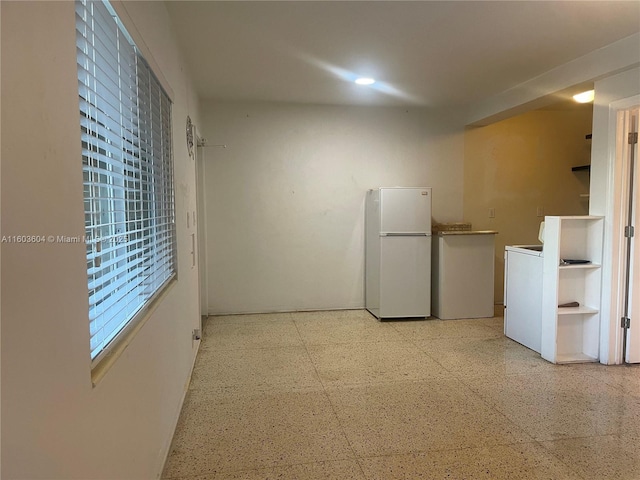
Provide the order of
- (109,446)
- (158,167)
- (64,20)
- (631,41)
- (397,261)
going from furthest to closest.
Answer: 1. (397,261)
2. (631,41)
3. (158,167)
4. (109,446)
5. (64,20)

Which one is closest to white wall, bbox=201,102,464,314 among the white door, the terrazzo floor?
the terrazzo floor

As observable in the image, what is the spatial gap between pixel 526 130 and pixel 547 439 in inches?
162

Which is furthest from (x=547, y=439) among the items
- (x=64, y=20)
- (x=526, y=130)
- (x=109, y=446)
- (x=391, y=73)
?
(x=526, y=130)

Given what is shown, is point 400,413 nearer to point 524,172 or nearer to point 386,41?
point 386,41

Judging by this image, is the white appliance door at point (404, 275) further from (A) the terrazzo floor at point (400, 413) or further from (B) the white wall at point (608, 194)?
(B) the white wall at point (608, 194)

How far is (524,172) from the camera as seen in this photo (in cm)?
534

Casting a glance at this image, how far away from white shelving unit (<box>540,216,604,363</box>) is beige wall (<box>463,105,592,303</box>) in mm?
1885

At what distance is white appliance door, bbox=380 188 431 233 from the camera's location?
455cm

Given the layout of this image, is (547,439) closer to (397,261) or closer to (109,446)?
(109,446)

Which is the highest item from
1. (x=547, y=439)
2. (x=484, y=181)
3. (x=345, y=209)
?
(x=484, y=181)

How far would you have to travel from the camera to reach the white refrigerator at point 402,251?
457 centimetres

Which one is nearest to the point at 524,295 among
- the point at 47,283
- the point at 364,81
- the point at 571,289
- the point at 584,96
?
the point at 571,289

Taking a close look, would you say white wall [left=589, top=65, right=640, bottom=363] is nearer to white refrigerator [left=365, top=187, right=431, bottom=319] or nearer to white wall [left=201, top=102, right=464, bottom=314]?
white refrigerator [left=365, top=187, right=431, bottom=319]

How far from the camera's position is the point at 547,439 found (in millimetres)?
2264
